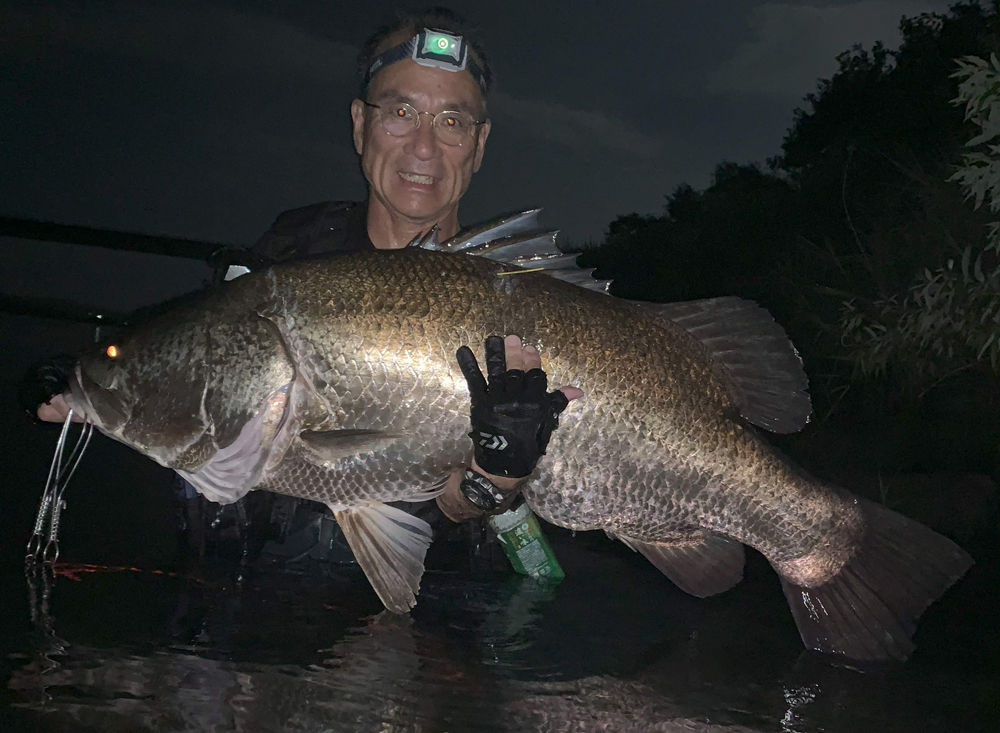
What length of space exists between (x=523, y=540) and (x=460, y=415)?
1.66 meters

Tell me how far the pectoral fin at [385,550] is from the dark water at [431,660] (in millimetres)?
253

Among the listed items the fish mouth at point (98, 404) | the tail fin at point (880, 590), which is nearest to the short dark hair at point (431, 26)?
the fish mouth at point (98, 404)

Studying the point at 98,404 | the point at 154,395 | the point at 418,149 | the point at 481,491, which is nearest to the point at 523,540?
the point at 481,491

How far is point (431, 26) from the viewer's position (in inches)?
159

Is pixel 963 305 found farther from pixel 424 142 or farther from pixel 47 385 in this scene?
pixel 47 385

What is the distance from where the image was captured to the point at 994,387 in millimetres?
10828

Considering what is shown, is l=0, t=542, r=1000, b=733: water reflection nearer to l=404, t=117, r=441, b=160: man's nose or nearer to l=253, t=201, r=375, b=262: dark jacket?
l=253, t=201, r=375, b=262: dark jacket

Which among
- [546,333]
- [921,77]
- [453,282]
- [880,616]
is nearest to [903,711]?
[880,616]

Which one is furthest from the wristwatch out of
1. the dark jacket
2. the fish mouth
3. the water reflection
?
the dark jacket

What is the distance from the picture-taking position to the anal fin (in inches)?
122

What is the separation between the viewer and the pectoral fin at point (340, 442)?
2.79 m

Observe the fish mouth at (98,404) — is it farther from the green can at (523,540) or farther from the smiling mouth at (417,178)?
the green can at (523,540)

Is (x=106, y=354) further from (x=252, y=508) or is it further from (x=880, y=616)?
(x=880, y=616)

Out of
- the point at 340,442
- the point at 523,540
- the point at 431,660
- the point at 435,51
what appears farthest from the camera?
the point at 523,540
